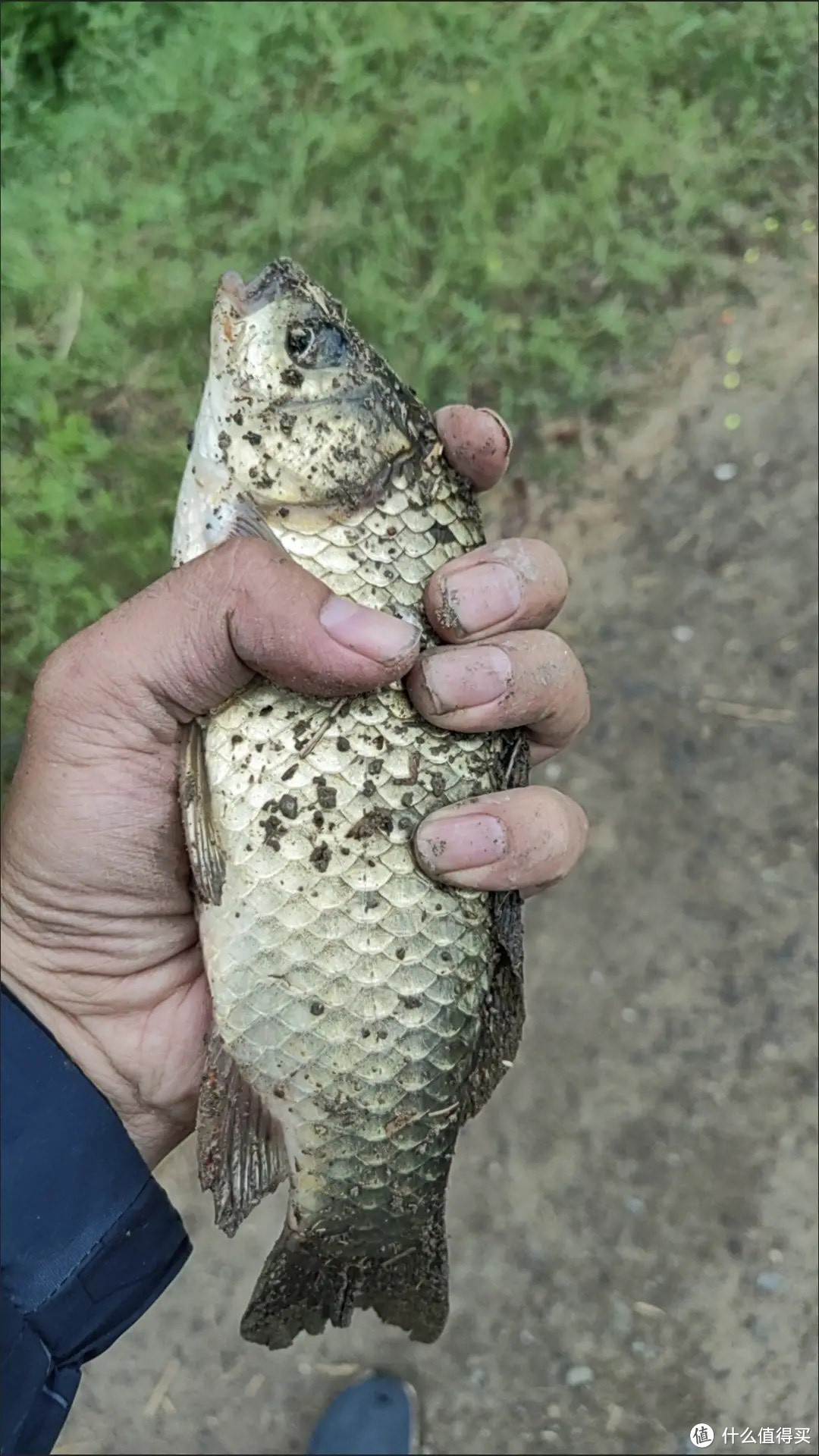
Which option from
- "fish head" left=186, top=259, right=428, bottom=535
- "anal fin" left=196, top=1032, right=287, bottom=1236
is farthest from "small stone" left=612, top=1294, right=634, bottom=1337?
"fish head" left=186, top=259, right=428, bottom=535

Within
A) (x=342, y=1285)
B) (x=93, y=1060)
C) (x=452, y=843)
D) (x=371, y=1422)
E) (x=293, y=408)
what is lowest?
(x=371, y=1422)

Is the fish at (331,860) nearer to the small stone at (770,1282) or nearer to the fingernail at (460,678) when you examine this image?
the fingernail at (460,678)

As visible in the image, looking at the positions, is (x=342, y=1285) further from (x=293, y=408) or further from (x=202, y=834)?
(x=293, y=408)

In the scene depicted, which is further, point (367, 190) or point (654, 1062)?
point (367, 190)

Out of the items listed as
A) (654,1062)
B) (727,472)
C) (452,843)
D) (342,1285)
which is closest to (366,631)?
(452,843)

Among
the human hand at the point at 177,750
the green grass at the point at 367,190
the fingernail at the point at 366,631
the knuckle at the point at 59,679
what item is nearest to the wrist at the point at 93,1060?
the human hand at the point at 177,750

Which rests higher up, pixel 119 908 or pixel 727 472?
pixel 119 908

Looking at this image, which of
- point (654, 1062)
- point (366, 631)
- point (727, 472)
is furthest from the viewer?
point (727, 472)
